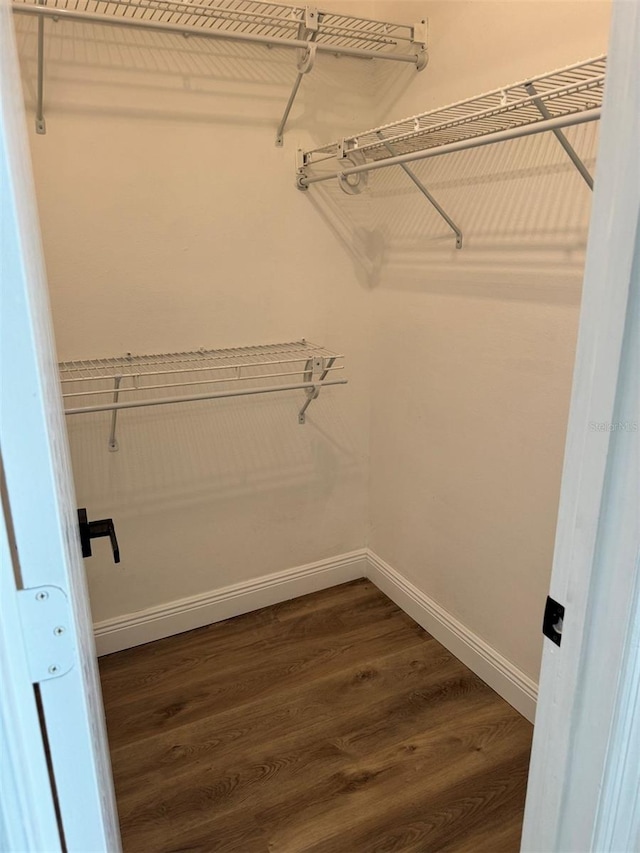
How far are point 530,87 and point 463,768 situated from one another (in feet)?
5.66

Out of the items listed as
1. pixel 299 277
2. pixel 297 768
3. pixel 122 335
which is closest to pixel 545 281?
pixel 299 277

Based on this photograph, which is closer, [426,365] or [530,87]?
[530,87]

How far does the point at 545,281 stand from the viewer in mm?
1621

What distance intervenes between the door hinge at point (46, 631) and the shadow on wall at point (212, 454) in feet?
4.96

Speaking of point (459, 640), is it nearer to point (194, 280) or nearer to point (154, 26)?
point (194, 280)

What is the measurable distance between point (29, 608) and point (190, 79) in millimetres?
1863

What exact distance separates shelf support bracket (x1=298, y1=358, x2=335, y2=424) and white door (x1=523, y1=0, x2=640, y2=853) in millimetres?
1394

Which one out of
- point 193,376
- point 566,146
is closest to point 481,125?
point 566,146

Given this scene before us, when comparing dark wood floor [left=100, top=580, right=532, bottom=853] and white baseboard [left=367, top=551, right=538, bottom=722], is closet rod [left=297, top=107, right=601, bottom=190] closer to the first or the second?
white baseboard [left=367, top=551, right=538, bottom=722]

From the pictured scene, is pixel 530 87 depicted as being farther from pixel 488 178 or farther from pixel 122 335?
pixel 122 335

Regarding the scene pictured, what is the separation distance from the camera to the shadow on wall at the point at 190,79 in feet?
5.67

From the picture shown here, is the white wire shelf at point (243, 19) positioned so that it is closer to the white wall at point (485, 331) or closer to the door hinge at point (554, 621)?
the white wall at point (485, 331)

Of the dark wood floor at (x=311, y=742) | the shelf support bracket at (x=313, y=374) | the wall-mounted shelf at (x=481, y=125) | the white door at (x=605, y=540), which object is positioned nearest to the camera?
the white door at (x=605, y=540)

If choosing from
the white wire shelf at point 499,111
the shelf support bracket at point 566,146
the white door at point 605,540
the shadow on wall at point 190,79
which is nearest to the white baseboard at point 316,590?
the white door at point 605,540
